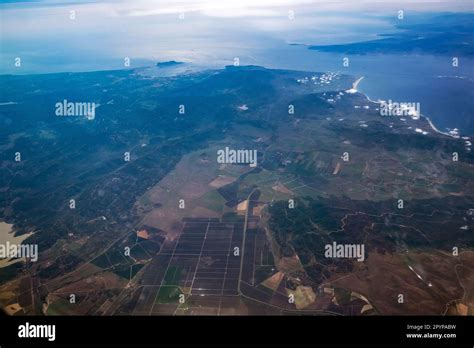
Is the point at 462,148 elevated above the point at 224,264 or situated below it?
above

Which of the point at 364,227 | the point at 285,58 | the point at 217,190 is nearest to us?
the point at 364,227

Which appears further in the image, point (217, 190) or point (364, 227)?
point (217, 190)

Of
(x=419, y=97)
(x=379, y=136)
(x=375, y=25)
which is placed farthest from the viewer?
(x=375, y=25)

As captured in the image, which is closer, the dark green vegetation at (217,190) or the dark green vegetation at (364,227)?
the dark green vegetation at (217,190)

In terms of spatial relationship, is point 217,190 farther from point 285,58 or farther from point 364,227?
point 285,58

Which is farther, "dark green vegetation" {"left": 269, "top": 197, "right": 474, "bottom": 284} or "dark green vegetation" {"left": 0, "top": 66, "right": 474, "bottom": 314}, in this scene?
"dark green vegetation" {"left": 269, "top": 197, "right": 474, "bottom": 284}

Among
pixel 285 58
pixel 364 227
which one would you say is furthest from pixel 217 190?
pixel 285 58

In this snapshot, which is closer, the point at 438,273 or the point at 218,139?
the point at 438,273

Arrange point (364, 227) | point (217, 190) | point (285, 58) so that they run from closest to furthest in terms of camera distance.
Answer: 1. point (364, 227)
2. point (217, 190)
3. point (285, 58)
